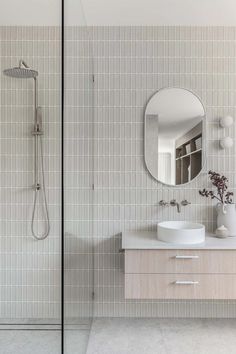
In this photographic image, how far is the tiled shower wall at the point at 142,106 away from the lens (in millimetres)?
2781

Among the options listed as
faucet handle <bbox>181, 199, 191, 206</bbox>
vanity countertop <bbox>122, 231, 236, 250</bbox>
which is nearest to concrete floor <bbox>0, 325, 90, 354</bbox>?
vanity countertop <bbox>122, 231, 236, 250</bbox>

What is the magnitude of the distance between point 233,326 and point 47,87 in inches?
91.3

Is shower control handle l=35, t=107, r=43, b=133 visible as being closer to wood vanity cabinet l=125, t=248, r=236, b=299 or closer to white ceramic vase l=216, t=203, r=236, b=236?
wood vanity cabinet l=125, t=248, r=236, b=299

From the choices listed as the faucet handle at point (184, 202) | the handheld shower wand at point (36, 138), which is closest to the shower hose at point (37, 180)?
the handheld shower wand at point (36, 138)

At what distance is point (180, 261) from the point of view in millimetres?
2285

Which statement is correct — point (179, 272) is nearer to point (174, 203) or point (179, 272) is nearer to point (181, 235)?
point (181, 235)

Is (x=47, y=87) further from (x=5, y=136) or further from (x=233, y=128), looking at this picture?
(x=233, y=128)

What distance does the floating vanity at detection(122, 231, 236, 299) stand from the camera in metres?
2.28

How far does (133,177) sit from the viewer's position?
9.17 ft

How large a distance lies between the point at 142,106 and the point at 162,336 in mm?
1831

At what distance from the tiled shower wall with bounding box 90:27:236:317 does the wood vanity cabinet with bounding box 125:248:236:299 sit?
538 millimetres

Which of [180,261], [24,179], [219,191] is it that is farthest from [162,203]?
[24,179]

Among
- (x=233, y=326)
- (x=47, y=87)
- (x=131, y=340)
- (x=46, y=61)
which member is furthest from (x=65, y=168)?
(x=233, y=326)

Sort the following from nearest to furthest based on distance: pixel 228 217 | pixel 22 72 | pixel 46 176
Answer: pixel 22 72
pixel 46 176
pixel 228 217
